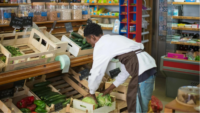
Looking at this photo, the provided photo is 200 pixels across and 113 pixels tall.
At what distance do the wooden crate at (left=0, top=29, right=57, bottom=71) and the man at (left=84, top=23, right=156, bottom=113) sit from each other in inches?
23.5

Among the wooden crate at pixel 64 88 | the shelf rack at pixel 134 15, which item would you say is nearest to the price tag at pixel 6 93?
the wooden crate at pixel 64 88

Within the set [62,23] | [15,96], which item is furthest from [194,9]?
[15,96]

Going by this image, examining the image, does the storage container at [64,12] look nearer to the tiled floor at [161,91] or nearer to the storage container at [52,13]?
the storage container at [52,13]

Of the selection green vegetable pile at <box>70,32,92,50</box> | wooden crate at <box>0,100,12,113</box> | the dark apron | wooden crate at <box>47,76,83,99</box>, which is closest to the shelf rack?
green vegetable pile at <box>70,32,92,50</box>

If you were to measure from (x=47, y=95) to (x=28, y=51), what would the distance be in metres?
0.61

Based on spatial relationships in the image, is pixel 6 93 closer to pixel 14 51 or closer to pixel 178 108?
pixel 14 51

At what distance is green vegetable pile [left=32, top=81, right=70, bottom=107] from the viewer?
2.99 meters

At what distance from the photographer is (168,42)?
514 centimetres

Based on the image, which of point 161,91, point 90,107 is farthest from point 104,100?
point 161,91

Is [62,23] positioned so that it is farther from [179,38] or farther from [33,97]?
[179,38]

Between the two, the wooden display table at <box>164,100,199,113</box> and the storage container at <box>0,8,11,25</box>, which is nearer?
the wooden display table at <box>164,100,199,113</box>

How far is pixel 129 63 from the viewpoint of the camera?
8.71 feet

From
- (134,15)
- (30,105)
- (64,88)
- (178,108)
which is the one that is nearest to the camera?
(178,108)

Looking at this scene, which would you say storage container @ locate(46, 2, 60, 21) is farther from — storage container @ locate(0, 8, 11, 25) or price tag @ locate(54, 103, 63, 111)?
price tag @ locate(54, 103, 63, 111)
